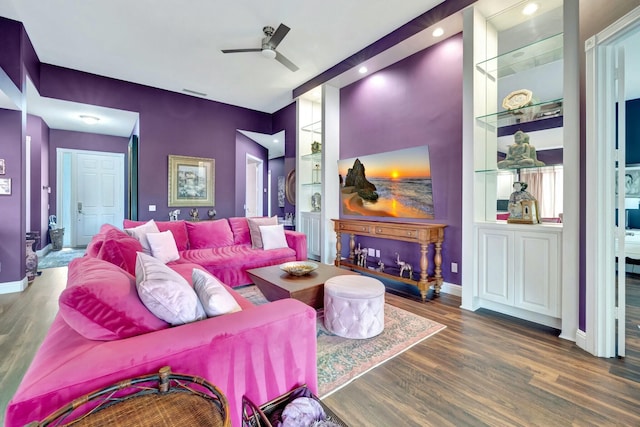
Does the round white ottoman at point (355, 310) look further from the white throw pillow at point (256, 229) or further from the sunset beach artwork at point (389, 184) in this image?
the white throw pillow at point (256, 229)

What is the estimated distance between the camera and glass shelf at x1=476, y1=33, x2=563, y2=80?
2.64 m

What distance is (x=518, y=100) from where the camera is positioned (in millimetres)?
2832

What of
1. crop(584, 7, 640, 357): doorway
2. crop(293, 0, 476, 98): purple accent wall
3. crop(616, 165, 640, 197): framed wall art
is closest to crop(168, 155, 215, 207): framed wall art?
crop(293, 0, 476, 98): purple accent wall

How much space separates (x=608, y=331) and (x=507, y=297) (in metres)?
0.74

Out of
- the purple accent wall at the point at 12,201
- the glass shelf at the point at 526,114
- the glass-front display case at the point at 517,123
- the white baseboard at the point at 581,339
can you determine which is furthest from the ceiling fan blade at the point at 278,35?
the white baseboard at the point at 581,339

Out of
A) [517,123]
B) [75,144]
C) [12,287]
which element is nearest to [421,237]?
[517,123]

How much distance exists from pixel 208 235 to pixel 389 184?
2.69 meters

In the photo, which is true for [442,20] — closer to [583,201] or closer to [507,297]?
[583,201]

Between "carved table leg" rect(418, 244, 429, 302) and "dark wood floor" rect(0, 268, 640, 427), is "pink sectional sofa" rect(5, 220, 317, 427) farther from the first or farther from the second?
"carved table leg" rect(418, 244, 429, 302)

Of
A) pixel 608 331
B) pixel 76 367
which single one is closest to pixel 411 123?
pixel 608 331

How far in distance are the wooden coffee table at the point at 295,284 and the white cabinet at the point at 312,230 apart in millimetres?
2152

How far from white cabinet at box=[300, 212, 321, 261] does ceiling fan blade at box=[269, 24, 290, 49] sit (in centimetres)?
275

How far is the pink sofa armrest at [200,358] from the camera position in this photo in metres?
0.88

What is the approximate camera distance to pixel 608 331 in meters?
2.05
